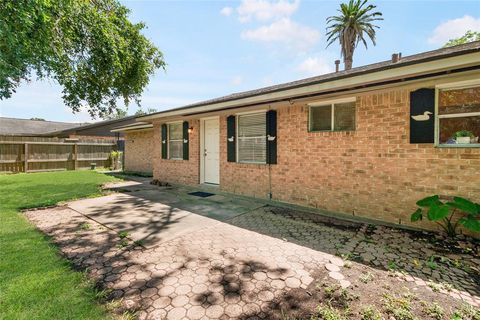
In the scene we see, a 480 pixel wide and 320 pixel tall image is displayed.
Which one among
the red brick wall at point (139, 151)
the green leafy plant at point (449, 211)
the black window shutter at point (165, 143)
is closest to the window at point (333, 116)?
the green leafy plant at point (449, 211)

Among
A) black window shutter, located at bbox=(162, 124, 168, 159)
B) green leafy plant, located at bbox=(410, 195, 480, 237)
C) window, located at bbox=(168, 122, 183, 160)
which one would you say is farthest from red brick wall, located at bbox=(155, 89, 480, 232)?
black window shutter, located at bbox=(162, 124, 168, 159)

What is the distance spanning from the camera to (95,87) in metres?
7.70

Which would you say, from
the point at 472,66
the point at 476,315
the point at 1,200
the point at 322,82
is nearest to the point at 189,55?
the point at 322,82

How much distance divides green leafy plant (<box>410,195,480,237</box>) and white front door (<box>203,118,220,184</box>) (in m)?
5.91

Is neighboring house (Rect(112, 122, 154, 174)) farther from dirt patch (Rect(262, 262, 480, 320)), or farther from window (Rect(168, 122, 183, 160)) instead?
dirt patch (Rect(262, 262, 480, 320))

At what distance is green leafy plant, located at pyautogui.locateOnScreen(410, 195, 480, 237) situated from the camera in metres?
3.44

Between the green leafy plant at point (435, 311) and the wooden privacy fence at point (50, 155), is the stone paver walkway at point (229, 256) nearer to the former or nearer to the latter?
the green leafy plant at point (435, 311)

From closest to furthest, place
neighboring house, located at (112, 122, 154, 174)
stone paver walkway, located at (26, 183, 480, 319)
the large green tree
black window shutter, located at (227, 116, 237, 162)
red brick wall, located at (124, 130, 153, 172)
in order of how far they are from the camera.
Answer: stone paver walkway, located at (26, 183, 480, 319) → the large green tree → black window shutter, located at (227, 116, 237, 162) → neighboring house, located at (112, 122, 154, 174) → red brick wall, located at (124, 130, 153, 172)

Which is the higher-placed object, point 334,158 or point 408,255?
point 334,158

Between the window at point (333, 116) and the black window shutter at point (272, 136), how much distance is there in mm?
1037

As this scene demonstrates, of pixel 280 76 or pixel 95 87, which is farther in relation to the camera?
pixel 280 76

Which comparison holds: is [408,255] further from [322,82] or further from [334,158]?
[322,82]

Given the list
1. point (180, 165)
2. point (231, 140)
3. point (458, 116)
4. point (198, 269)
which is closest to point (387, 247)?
point (458, 116)

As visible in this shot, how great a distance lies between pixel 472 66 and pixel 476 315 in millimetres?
3645
